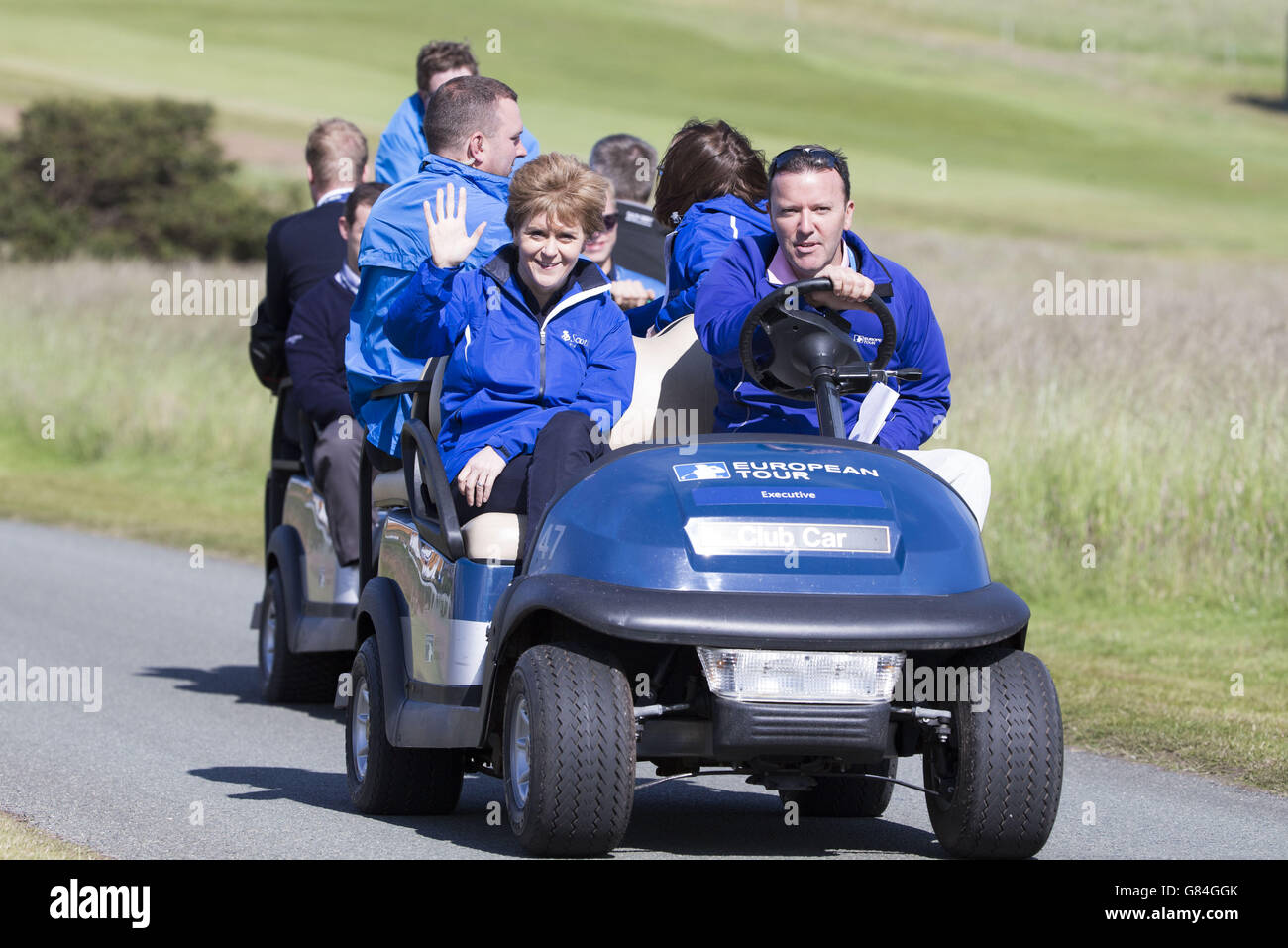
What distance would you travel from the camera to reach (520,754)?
540 cm

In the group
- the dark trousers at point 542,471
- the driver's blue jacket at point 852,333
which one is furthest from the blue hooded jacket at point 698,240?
the dark trousers at point 542,471

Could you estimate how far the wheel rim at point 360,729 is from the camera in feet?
21.3

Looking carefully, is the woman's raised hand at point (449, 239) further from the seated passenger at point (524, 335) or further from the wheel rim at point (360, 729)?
the wheel rim at point (360, 729)

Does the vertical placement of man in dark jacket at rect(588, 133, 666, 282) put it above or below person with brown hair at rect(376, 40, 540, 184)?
below

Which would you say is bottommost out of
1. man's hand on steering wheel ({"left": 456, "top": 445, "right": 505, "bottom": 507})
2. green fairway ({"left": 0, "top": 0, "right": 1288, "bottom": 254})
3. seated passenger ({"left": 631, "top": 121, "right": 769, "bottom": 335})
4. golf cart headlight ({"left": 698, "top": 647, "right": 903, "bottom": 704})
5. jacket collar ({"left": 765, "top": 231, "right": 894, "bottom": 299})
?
golf cart headlight ({"left": 698, "top": 647, "right": 903, "bottom": 704})

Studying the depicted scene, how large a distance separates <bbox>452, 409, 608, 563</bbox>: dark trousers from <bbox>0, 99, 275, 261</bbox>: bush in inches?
1471

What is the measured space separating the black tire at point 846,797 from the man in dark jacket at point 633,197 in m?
3.53

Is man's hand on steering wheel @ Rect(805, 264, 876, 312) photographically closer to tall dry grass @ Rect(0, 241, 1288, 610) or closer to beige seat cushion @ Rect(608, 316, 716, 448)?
beige seat cushion @ Rect(608, 316, 716, 448)

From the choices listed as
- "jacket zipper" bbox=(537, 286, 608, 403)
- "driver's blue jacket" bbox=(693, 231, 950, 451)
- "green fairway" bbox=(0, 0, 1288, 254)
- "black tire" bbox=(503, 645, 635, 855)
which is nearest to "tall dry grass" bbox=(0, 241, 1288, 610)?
"driver's blue jacket" bbox=(693, 231, 950, 451)

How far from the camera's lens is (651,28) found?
87.4m

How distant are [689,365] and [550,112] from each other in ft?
186

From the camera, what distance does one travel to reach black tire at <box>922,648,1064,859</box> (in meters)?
5.20

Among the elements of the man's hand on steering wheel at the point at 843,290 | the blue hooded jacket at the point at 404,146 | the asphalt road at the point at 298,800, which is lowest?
the asphalt road at the point at 298,800
